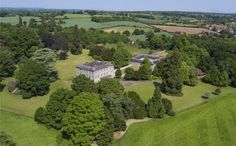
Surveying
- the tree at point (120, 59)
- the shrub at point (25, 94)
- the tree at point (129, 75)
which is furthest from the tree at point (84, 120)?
the tree at point (120, 59)

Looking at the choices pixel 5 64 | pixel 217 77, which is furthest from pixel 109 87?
pixel 217 77

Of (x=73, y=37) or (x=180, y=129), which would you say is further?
(x=73, y=37)

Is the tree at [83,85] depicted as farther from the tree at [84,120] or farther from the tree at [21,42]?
the tree at [21,42]

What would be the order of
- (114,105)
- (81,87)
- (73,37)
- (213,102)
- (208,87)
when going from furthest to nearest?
(73,37) → (208,87) → (213,102) → (81,87) → (114,105)

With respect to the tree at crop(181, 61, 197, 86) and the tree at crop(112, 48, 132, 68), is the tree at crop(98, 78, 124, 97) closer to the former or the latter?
the tree at crop(181, 61, 197, 86)

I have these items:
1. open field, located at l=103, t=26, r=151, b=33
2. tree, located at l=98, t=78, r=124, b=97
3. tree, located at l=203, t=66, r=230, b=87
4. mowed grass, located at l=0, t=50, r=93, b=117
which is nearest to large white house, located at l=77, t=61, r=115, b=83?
mowed grass, located at l=0, t=50, r=93, b=117

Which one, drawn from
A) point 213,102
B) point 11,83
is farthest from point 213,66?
point 11,83

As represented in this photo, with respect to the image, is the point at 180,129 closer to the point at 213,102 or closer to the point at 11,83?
the point at 213,102
